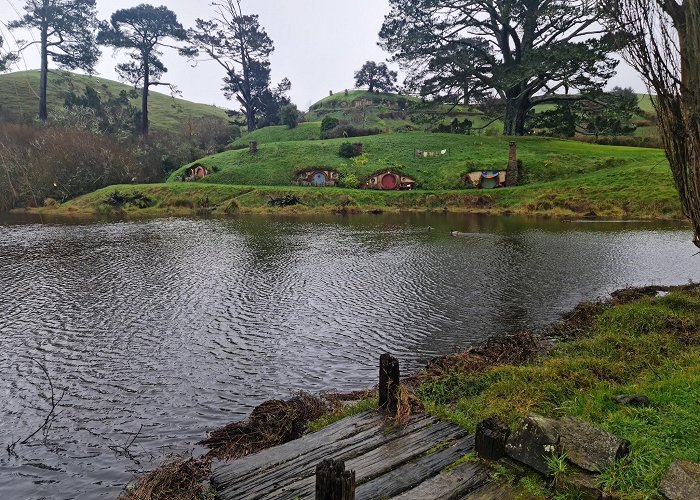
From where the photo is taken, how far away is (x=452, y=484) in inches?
236

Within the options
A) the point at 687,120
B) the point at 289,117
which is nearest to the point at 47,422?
the point at 687,120

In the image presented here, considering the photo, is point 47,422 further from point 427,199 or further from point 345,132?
point 345,132

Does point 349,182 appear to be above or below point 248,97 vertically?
below

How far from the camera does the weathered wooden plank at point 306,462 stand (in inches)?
254

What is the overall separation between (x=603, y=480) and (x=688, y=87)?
30.9 ft

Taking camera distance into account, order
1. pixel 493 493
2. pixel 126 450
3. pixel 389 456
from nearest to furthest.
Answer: pixel 493 493
pixel 389 456
pixel 126 450

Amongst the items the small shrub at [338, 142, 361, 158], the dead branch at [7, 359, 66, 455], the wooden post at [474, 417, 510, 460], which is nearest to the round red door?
the small shrub at [338, 142, 361, 158]

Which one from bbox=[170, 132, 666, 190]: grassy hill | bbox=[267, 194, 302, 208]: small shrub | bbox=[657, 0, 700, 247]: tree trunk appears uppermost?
bbox=[170, 132, 666, 190]: grassy hill

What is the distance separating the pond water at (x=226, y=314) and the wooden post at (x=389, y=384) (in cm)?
290

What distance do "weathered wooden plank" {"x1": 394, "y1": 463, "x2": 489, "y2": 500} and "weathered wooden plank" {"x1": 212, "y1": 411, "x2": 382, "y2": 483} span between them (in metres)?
1.84

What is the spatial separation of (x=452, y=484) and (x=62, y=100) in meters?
116

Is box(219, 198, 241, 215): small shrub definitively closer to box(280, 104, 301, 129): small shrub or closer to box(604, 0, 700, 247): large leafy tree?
box(280, 104, 301, 129): small shrub

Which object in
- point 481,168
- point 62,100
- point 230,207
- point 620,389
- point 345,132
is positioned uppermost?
point 62,100

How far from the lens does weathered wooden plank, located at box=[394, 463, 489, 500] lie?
5.80 m
